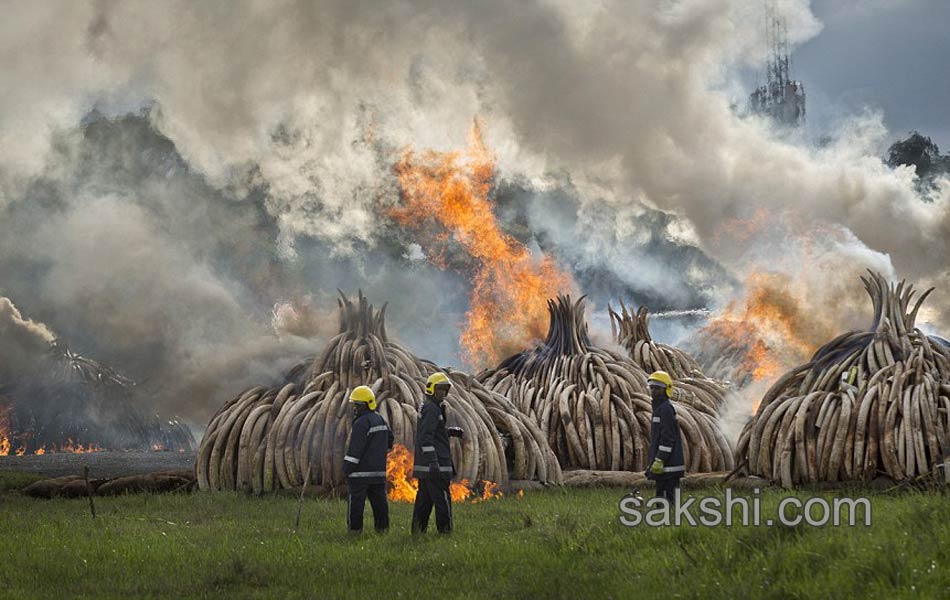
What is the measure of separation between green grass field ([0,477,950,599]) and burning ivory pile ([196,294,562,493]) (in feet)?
11.8

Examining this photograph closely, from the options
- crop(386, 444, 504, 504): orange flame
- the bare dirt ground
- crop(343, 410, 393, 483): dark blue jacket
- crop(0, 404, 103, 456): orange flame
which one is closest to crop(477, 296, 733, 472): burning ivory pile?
crop(386, 444, 504, 504): orange flame

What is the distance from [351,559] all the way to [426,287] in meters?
48.3

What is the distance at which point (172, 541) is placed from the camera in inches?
513

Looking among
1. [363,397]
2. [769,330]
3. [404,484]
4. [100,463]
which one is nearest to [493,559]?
[363,397]

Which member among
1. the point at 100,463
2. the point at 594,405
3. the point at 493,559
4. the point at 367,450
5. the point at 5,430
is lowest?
the point at 493,559

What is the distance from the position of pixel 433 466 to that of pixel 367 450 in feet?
3.14

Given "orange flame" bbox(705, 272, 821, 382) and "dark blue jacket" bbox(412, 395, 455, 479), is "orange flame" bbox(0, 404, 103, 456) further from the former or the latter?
"dark blue jacket" bbox(412, 395, 455, 479)

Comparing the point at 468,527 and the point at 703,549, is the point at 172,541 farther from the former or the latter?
the point at 703,549

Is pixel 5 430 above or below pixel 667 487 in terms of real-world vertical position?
above

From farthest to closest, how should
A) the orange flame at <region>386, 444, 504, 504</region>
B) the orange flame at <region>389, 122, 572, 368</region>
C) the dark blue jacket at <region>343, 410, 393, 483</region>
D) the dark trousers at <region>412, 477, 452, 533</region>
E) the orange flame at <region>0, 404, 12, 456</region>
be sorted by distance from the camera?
the orange flame at <region>0, 404, 12, 456</region> < the orange flame at <region>389, 122, 572, 368</region> < the orange flame at <region>386, 444, 504, 504</region> < the dark blue jacket at <region>343, 410, 393, 483</region> < the dark trousers at <region>412, 477, 452, 533</region>

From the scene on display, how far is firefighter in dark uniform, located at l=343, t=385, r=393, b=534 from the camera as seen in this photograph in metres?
14.3

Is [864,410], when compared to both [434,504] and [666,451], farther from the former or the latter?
[434,504]

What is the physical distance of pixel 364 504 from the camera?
14.5 meters

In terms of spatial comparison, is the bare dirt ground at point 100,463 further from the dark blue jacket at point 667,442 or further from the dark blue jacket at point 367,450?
the dark blue jacket at point 667,442
